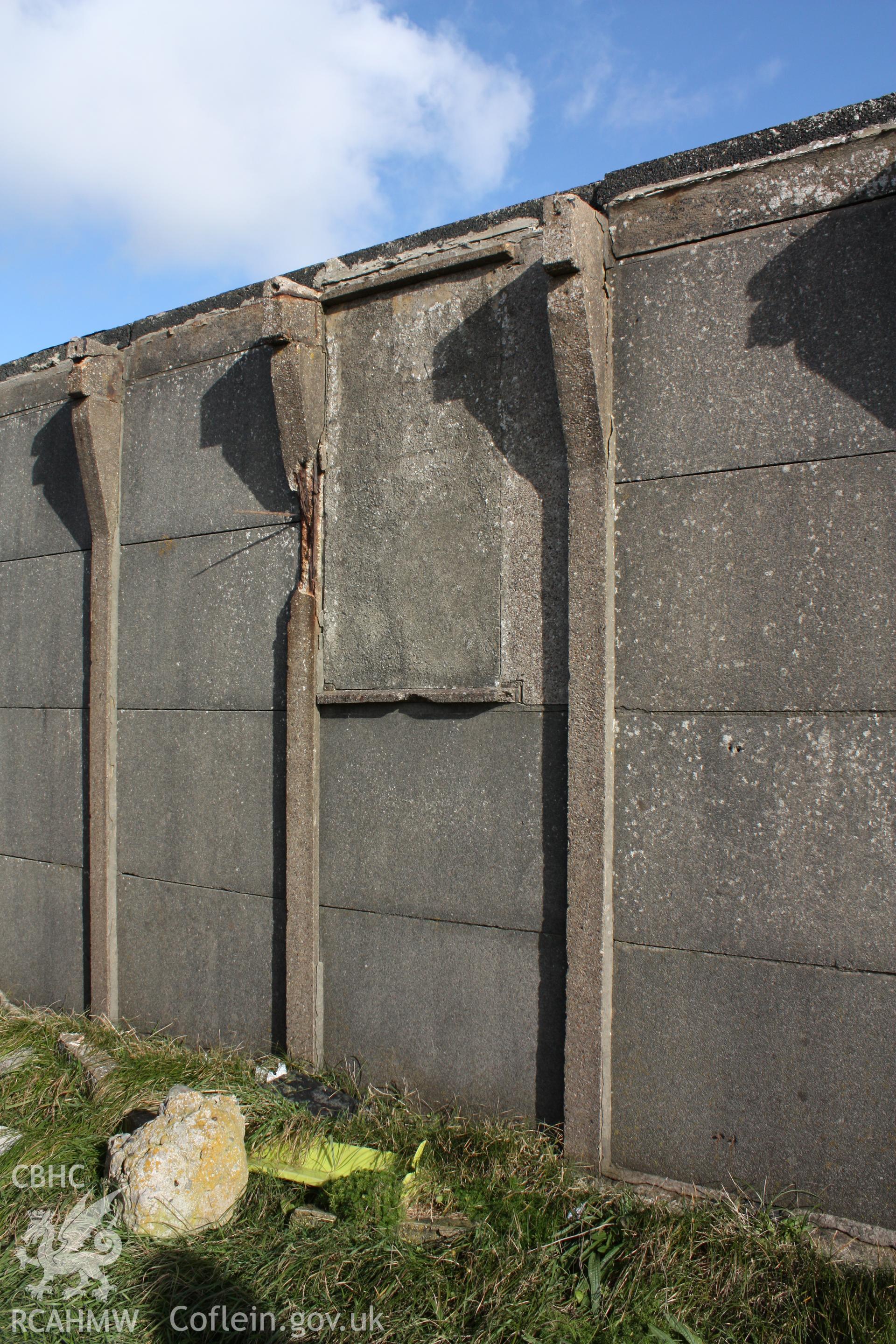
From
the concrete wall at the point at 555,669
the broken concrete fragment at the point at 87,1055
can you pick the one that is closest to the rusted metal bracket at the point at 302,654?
the concrete wall at the point at 555,669

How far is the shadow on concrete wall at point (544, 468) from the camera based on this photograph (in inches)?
131

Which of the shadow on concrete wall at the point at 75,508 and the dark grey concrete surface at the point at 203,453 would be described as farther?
the shadow on concrete wall at the point at 75,508

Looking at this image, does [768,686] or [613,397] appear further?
[613,397]

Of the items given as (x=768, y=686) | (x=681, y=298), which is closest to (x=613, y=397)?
(x=681, y=298)

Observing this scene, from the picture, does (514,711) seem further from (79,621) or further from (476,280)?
(79,621)

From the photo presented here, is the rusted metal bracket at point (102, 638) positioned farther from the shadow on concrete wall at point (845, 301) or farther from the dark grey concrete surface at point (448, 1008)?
the shadow on concrete wall at point (845, 301)

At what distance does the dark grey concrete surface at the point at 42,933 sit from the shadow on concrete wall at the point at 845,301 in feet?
13.5

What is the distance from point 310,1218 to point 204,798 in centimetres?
191

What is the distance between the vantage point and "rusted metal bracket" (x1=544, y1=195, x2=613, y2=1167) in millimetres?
3145

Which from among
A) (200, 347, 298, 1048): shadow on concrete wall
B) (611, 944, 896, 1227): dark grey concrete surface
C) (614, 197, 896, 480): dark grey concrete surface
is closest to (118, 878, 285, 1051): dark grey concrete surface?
(200, 347, 298, 1048): shadow on concrete wall

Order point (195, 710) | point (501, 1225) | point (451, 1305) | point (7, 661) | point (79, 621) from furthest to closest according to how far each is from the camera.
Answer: point (7, 661) < point (79, 621) < point (195, 710) < point (501, 1225) < point (451, 1305)

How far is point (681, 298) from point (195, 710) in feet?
9.03

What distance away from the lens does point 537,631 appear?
342 centimetres

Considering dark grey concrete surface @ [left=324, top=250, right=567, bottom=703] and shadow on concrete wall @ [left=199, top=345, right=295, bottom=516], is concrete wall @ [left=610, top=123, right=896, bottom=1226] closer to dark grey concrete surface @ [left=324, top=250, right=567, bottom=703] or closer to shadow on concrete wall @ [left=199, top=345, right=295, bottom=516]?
dark grey concrete surface @ [left=324, top=250, right=567, bottom=703]
